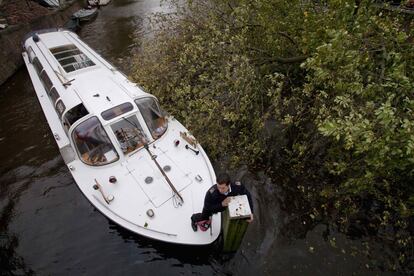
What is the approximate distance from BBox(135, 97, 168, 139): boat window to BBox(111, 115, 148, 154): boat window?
352 millimetres

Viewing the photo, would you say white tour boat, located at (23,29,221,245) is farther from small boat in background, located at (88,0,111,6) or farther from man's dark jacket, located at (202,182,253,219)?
small boat in background, located at (88,0,111,6)

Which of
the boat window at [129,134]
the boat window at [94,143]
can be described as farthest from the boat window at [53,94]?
the boat window at [129,134]

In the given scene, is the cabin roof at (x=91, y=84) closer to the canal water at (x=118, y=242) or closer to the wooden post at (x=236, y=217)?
the canal water at (x=118, y=242)

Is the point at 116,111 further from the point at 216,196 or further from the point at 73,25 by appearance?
the point at 73,25

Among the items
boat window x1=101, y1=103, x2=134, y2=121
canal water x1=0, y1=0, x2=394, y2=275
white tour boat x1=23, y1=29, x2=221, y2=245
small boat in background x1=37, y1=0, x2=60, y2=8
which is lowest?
canal water x1=0, y1=0, x2=394, y2=275

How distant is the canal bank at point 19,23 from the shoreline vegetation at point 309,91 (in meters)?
10.7

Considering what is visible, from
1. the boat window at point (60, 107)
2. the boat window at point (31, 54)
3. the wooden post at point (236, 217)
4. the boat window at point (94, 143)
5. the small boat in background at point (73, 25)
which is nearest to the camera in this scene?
the wooden post at point (236, 217)

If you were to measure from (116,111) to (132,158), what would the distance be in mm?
1510

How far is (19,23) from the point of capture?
1781cm

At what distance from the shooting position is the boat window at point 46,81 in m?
10.8

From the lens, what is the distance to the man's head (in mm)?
5168

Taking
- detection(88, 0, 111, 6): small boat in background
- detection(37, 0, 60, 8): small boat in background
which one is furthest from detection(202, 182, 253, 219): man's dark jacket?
detection(88, 0, 111, 6): small boat in background

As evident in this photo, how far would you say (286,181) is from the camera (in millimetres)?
8445

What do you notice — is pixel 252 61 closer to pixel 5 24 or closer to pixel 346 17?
pixel 346 17
